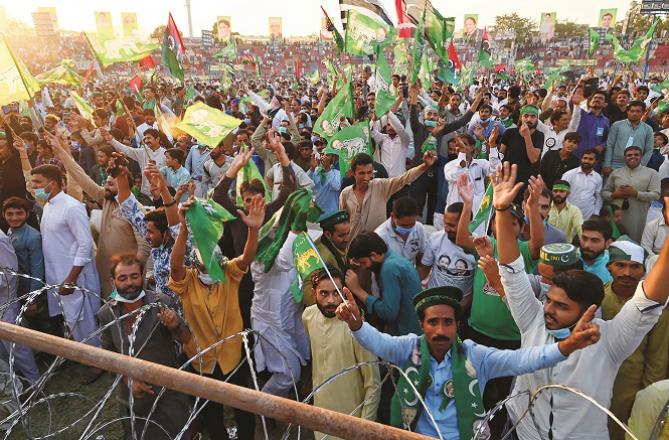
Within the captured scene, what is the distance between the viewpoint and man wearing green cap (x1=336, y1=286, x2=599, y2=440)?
106 inches

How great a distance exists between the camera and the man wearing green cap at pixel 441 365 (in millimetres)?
2701

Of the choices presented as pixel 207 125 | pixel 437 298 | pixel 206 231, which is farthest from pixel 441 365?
pixel 207 125

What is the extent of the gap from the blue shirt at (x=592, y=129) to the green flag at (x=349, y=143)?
437 cm

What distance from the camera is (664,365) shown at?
123 inches

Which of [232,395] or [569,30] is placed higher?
[569,30]

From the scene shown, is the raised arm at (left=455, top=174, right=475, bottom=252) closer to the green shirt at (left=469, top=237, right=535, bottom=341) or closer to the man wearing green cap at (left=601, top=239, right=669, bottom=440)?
the green shirt at (left=469, top=237, right=535, bottom=341)

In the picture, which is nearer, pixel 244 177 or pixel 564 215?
pixel 244 177

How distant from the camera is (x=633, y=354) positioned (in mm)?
3156

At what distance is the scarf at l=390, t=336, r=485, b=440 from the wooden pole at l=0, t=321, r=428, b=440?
1.48 meters

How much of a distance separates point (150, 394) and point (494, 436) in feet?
9.29

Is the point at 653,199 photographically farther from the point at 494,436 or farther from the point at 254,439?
the point at 254,439

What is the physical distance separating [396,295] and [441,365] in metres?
1.05

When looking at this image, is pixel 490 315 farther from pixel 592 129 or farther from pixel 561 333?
pixel 592 129

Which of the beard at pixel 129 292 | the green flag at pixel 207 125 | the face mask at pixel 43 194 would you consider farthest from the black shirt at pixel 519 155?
the face mask at pixel 43 194
